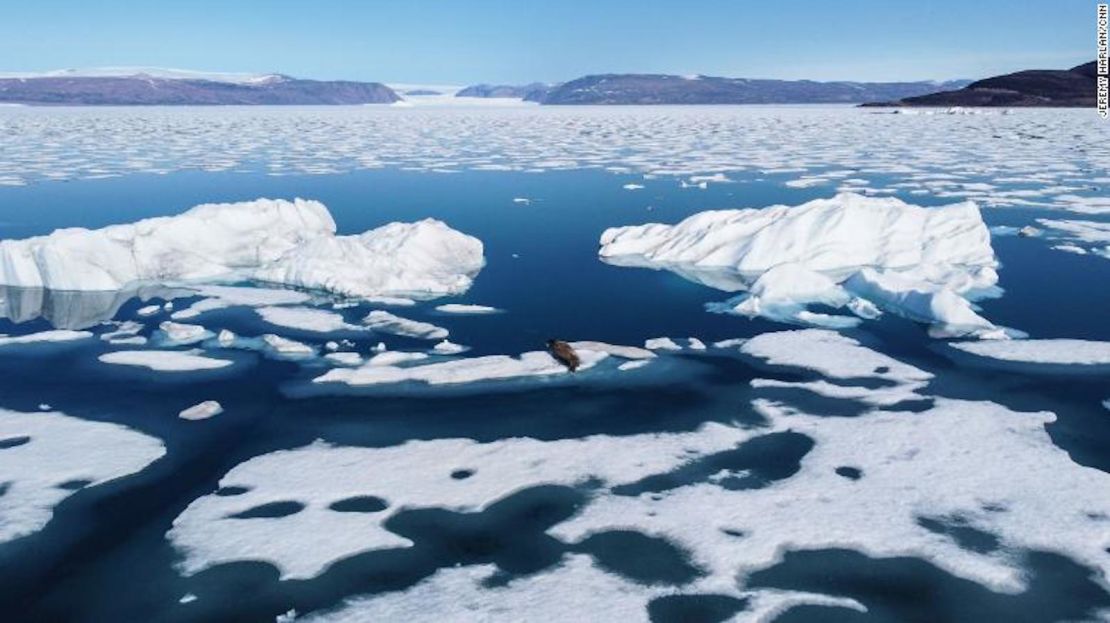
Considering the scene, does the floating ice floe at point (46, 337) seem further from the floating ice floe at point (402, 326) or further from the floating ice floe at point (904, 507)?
the floating ice floe at point (904, 507)

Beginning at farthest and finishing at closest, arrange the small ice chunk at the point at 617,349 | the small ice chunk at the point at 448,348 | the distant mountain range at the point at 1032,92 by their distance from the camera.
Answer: the distant mountain range at the point at 1032,92
the small ice chunk at the point at 448,348
the small ice chunk at the point at 617,349

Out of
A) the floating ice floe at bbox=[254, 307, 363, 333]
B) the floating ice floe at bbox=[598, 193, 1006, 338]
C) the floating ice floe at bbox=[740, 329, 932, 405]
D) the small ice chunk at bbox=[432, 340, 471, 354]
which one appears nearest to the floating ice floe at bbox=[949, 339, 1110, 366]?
the floating ice floe at bbox=[740, 329, 932, 405]

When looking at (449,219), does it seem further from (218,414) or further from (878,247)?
(218,414)

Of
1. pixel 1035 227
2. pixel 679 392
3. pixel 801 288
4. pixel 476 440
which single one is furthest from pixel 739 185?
pixel 476 440

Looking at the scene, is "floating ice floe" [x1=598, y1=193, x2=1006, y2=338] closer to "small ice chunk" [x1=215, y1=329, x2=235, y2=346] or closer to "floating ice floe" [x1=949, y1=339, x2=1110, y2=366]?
"floating ice floe" [x1=949, y1=339, x2=1110, y2=366]

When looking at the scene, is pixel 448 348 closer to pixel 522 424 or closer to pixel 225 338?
pixel 522 424

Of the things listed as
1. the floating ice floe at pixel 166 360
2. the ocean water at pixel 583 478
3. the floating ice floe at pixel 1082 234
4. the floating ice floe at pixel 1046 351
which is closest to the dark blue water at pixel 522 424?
the ocean water at pixel 583 478
